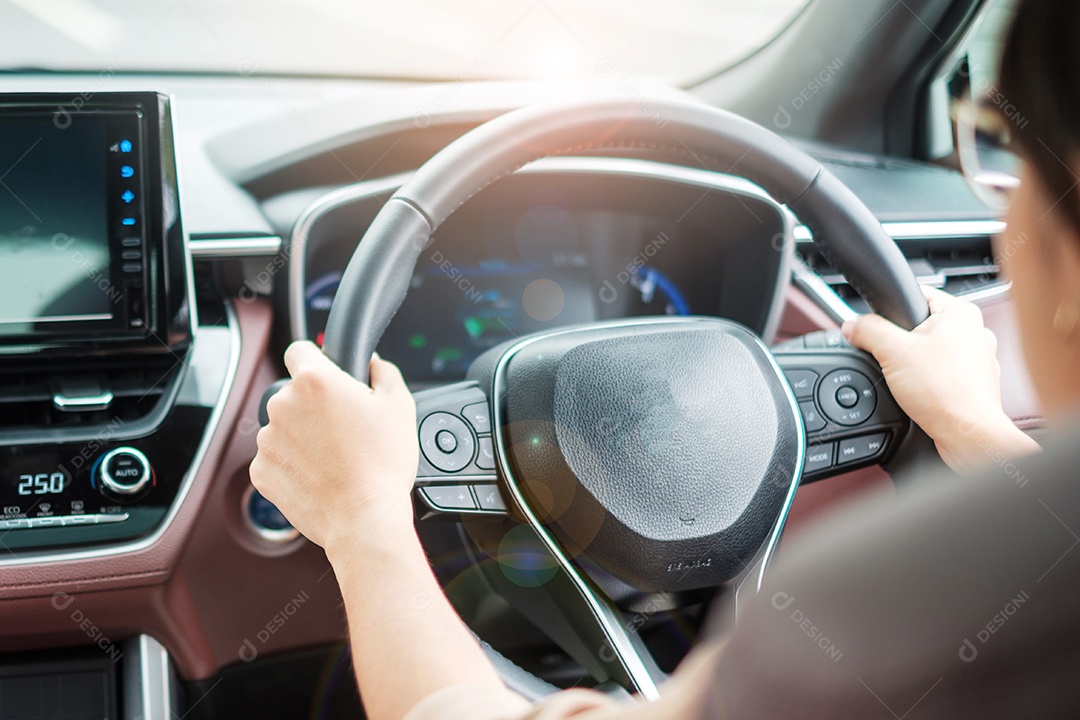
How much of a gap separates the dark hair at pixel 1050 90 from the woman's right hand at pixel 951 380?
468 millimetres

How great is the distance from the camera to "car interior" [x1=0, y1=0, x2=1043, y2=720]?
943 mm

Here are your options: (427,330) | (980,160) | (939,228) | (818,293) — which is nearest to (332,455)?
(427,330)

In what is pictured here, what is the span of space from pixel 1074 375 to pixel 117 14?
5.63 feet

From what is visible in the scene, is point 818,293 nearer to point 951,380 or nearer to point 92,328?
point 951,380

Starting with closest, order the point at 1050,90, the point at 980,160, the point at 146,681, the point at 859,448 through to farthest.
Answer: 1. the point at 1050,90
2. the point at 859,448
3. the point at 146,681
4. the point at 980,160

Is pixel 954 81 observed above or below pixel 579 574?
above

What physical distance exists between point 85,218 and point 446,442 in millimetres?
517

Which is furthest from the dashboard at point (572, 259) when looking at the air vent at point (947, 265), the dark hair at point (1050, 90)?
the dark hair at point (1050, 90)

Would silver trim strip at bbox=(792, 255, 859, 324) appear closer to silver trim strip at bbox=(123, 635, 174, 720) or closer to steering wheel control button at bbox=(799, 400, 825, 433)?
steering wheel control button at bbox=(799, 400, 825, 433)

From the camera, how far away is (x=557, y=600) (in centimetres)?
104

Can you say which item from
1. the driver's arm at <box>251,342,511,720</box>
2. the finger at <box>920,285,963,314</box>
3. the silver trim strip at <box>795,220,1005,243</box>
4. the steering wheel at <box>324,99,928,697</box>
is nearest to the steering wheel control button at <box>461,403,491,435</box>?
the steering wheel at <box>324,99,928,697</box>

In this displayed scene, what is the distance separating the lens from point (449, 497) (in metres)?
0.92

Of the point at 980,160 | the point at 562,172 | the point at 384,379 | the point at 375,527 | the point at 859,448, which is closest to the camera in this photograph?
the point at 375,527

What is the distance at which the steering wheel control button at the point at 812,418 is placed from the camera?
107 cm
